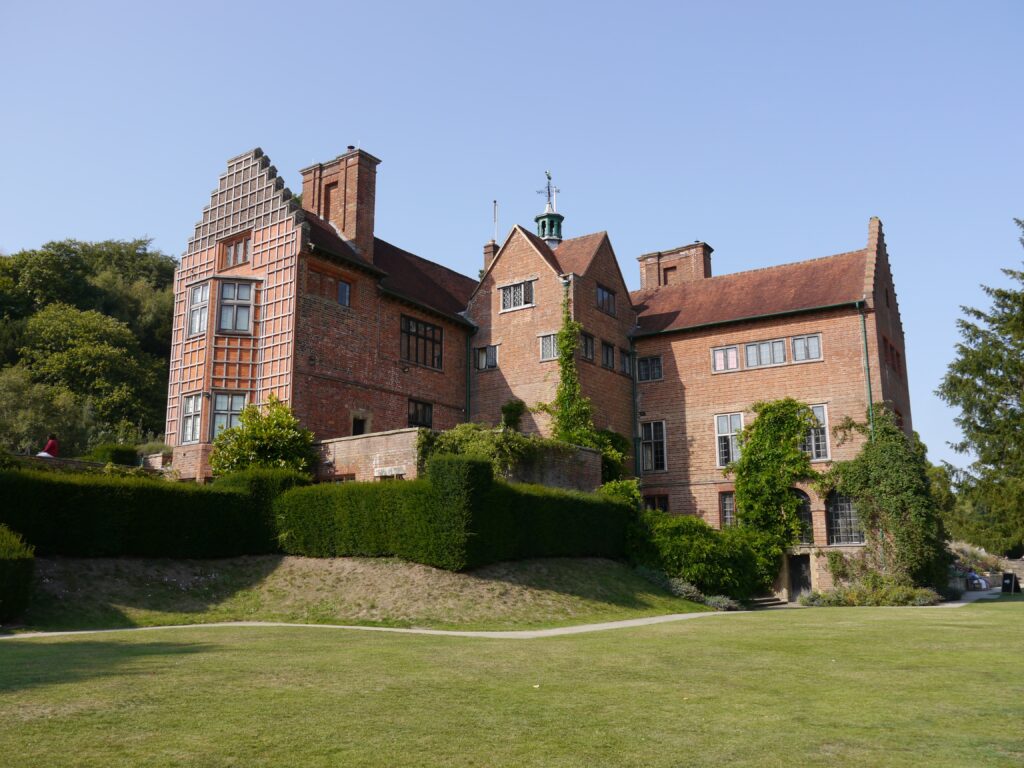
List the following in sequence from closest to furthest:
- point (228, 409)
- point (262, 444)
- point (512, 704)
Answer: point (512, 704)
point (262, 444)
point (228, 409)

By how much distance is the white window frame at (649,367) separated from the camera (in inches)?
1379

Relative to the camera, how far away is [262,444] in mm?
25000

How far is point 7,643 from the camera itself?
42.2 feet

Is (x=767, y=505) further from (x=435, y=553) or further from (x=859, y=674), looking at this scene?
(x=859, y=674)

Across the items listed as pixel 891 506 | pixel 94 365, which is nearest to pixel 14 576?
pixel 891 506

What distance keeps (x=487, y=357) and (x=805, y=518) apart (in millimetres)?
13593

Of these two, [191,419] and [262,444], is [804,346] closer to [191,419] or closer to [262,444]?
[262,444]

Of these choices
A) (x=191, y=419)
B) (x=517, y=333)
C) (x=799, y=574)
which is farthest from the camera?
(x=517, y=333)

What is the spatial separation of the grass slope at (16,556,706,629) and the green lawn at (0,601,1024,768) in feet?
19.4

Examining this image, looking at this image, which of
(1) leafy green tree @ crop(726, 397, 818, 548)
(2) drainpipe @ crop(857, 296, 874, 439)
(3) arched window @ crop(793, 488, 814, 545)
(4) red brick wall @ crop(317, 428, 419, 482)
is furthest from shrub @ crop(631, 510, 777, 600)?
(4) red brick wall @ crop(317, 428, 419, 482)

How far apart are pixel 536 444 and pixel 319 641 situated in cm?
1374

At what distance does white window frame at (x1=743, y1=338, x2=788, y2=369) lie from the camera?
1262 inches

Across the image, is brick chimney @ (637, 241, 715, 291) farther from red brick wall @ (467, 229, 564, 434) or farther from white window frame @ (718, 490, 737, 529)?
white window frame @ (718, 490, 737, 529)

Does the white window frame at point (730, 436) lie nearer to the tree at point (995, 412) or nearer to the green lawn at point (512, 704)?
the tree at point (995, 412)
